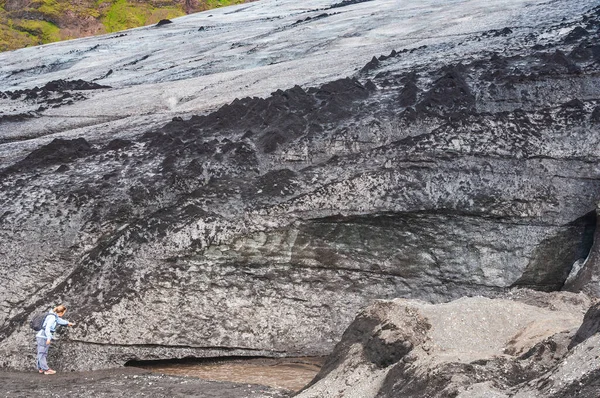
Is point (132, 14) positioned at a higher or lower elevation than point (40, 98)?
higher

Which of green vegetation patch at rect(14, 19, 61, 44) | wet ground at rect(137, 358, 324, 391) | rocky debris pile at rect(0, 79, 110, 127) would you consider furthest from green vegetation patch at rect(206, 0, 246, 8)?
wet ground at rect(137, 358, 324, 391)

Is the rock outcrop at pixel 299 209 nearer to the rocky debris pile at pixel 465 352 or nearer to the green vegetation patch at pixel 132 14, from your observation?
the rocky debris pile at pixel 465 352

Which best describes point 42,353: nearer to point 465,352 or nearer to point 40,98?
point 465,352

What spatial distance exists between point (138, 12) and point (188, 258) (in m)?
66.7

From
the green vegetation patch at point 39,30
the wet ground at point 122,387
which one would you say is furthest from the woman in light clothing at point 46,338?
the green vegetation patch at point 39,30

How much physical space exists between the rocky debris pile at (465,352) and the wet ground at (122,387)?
58.5 inches

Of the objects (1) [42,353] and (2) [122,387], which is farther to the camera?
(1) [42,353]

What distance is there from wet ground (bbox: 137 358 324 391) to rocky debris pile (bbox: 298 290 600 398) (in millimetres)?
1798

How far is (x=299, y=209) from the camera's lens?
46.3 ft

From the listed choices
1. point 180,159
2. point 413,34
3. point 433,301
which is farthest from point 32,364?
point 413,34

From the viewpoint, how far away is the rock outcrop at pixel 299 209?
13188mm

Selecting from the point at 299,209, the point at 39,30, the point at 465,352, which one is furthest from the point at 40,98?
the point at 39,30

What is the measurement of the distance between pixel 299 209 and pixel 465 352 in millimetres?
6292

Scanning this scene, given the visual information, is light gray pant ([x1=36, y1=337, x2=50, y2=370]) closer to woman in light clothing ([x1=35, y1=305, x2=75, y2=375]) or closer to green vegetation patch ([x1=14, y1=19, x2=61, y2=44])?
woman in light clothing ([x1=35, y1=305, x2=75, y2=375])
